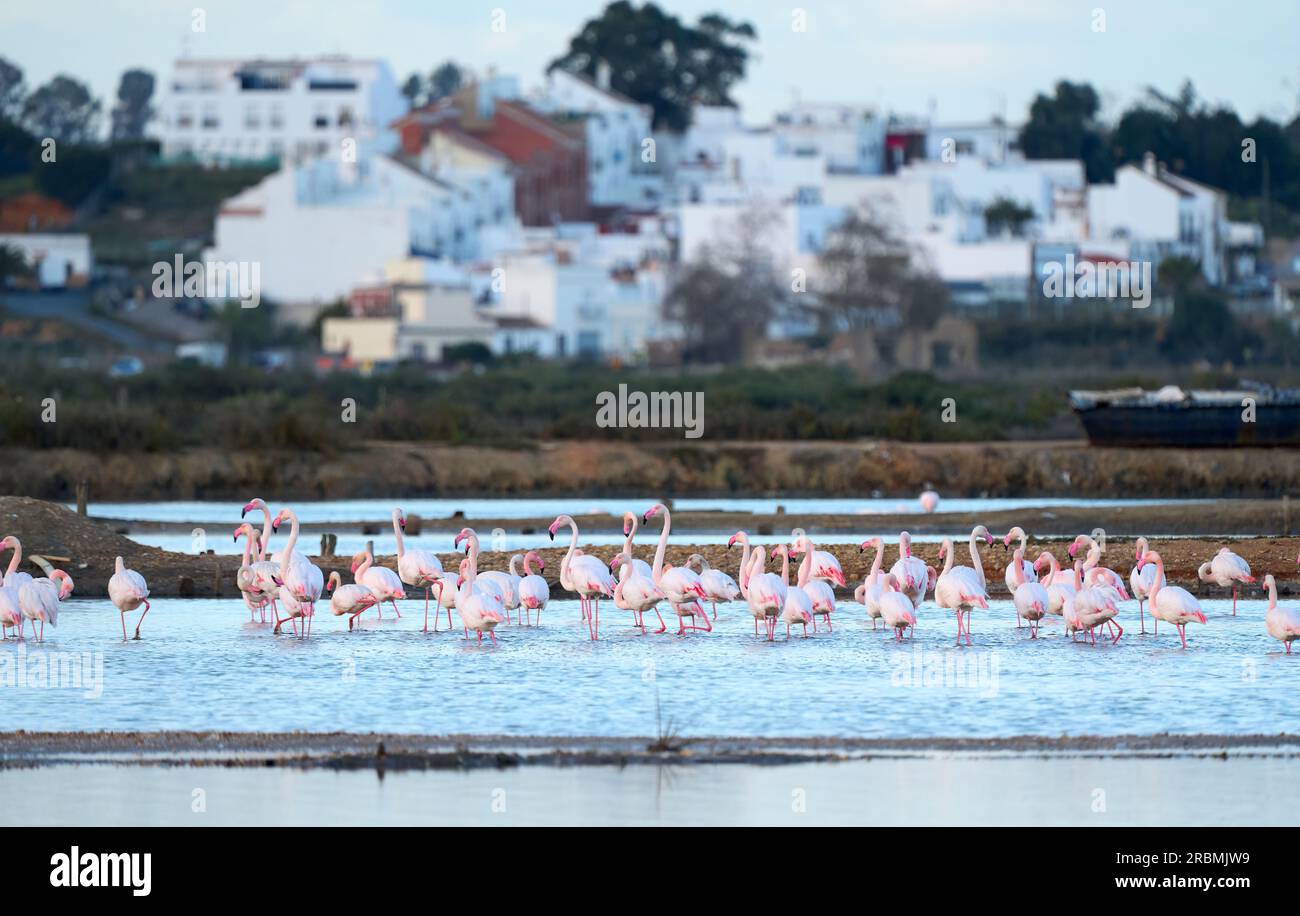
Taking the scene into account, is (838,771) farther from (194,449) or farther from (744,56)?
(744,56)

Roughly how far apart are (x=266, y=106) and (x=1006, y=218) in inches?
1615

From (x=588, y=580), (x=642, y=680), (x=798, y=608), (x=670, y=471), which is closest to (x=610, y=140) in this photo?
(x=670, y=471)

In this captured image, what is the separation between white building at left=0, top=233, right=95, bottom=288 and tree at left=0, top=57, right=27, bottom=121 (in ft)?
156

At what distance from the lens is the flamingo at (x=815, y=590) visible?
21.2 m

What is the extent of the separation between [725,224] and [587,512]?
213 ft

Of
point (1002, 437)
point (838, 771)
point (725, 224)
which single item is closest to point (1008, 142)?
point (725, 224)

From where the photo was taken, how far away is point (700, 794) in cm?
1362

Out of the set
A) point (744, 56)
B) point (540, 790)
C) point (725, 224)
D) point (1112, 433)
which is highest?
point (744, 56)

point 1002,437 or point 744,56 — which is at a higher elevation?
point 744,56

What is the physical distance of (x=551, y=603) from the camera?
2475 cm

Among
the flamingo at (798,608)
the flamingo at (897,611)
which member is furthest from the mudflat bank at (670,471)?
the flamingo at (897,611)

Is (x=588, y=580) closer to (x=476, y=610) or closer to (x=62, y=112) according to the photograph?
(x=476, y=610)

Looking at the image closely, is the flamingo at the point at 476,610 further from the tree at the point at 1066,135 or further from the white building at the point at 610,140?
the tree at the point at 1066,135

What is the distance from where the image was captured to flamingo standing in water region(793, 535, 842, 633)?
69.6 ft
